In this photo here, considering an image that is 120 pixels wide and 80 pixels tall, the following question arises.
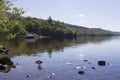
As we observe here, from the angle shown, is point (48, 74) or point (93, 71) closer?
point (48, 74)

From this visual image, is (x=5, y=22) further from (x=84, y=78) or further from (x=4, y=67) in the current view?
(x=4, y=67)

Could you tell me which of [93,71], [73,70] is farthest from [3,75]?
[93,71]

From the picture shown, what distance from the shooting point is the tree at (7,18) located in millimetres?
25828

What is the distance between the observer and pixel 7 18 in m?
26.4

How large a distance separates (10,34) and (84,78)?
77.8 ft

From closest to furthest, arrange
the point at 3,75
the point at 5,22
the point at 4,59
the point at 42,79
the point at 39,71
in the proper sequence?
1. the point at 5,22
2. the point at 42,79
3. the point at 3,75
4. the point at 39,71
5. the point at 4,59

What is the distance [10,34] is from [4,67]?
31.1m

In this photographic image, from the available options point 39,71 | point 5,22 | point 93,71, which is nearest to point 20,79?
point 39,71

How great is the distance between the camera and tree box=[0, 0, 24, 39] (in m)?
25.8

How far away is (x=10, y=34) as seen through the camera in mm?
27016

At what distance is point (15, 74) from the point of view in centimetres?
4988

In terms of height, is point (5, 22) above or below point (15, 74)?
above

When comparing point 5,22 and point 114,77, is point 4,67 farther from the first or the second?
point 5,22

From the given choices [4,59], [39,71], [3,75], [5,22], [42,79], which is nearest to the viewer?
[5,22]
